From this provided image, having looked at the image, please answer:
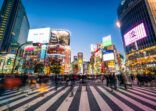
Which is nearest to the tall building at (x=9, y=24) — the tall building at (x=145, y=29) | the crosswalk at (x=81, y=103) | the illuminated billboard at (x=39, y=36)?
the illuminated billboard at (x=39, y=36)

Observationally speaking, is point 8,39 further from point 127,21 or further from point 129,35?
point 129,35

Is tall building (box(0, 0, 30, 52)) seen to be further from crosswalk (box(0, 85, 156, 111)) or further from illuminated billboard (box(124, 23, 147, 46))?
crosswalk (box(0, 85, 156, 111))

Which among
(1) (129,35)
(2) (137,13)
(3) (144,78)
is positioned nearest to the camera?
(3) (144,78)

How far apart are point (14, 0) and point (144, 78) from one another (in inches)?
6462

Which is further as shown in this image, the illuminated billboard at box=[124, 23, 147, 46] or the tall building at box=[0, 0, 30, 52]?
the tall building at box=[0, 0, 30, 52]

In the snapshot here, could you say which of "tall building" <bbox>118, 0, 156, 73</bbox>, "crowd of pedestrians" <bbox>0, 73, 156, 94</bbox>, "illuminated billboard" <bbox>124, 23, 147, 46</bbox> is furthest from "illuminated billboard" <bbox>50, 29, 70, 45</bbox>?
"illuminated billboard" <bbox>124, 23, 147, 46</bbox>

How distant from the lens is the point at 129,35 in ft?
73.6

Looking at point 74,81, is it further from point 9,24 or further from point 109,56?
point 9,24

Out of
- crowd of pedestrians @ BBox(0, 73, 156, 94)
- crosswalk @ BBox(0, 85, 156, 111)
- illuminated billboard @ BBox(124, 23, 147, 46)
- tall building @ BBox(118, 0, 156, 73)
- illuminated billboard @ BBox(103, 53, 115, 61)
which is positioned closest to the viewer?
crosswalk @ BBox(0, 85, 156, 111)

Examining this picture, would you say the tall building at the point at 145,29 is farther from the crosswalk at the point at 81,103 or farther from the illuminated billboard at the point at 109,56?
the crosswalk at the point at 81,103

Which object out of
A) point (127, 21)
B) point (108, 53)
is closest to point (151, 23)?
point (127, 21)

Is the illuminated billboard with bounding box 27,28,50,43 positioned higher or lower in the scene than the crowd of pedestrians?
higher

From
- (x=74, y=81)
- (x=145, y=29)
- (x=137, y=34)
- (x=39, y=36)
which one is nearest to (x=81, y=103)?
(x=74, y=81)

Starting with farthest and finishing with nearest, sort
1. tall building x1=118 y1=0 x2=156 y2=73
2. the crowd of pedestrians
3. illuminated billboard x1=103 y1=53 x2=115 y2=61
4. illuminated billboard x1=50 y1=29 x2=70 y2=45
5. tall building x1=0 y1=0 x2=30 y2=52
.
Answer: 1. tall building x1=0 y1=0 x2=30 y2=52
2. illuminated billboard x1=50 y1=29 x2=70 y2=45
3. tall building x1=118 y1=0 x2=156 y2=73
4. illuminated billboard x1=103 y1=53 x2=115 y2=61
5. the crowd of pedestrians
